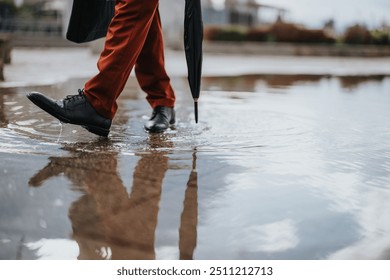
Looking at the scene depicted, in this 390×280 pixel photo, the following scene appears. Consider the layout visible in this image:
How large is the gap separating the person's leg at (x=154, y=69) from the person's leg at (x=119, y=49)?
471 millimetres

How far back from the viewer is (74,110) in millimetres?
2799

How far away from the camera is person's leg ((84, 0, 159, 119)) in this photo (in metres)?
2.76

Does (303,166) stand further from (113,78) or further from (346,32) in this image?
(346,32)

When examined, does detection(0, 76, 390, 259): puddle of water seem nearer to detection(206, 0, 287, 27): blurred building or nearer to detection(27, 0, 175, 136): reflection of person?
detection(27, 0, 175, 136): reflection of person

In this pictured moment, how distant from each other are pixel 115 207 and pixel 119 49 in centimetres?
108

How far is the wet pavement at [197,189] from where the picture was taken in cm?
159

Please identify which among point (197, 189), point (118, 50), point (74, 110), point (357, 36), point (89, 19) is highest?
point (89, 19)

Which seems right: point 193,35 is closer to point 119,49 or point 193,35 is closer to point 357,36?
point 119,49

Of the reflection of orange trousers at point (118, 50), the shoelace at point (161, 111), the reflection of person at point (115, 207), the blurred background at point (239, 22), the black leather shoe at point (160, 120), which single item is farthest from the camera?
the blurred background at point (239, 22)

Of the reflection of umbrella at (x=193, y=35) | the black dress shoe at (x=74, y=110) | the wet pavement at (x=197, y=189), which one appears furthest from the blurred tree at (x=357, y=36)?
the black dress shoe at (x=74, y=110)

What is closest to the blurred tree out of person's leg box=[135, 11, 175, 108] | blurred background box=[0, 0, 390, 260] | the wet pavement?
blurred background box=[0, 0, 390, 260]

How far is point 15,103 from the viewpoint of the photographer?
409cm

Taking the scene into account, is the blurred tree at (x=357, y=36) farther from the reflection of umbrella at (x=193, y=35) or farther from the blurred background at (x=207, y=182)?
the reflection of umbrella at (x=193, y=35)

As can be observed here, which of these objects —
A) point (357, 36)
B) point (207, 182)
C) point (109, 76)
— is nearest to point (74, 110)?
point (109, 76)
